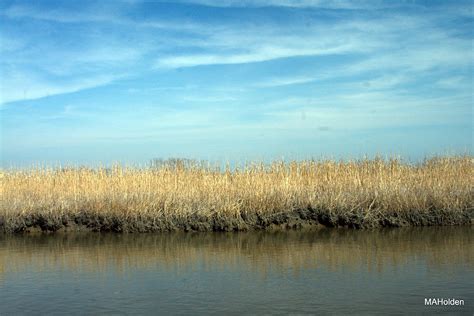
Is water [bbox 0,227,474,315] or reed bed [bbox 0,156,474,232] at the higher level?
reed bed [bbox 0,156,474,232]

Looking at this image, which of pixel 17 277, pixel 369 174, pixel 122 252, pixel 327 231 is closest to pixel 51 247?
pixel 122 252

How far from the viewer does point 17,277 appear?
302 inches

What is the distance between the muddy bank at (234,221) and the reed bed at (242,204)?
2 centimetres

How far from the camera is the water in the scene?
6074mm

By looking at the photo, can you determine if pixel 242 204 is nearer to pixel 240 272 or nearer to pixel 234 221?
pixel 234 221

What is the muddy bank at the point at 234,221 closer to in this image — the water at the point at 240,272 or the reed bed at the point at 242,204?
the reed bed at the point at 242,204

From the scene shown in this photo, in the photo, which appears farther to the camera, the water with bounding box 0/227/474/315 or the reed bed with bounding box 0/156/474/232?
the reed bed with bounding box 0/156/474/232

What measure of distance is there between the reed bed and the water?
1.96ft

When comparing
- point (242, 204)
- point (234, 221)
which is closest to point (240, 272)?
point (234, 221)

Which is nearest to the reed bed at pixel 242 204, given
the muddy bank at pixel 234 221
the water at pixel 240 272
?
the muddy bank at pixel 234 221

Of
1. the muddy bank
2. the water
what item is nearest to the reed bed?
the muddy bank

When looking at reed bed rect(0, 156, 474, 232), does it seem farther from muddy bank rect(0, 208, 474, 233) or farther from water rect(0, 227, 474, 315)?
water rect(0, 227, 474, 315)

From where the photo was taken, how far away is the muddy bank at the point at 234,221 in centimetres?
1174

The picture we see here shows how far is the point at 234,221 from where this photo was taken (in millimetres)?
11703
